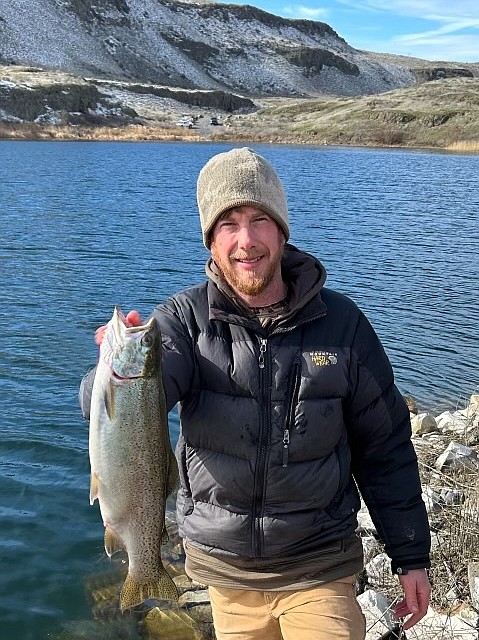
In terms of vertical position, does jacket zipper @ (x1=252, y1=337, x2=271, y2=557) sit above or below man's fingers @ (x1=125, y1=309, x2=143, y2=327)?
below

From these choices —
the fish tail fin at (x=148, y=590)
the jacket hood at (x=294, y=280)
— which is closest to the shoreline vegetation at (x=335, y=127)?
the jacket hood at (x=294, y=280)

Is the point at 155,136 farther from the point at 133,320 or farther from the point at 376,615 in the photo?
the point at 133,320

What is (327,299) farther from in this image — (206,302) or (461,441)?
(461,441)

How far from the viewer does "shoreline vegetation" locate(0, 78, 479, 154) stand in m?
87.9

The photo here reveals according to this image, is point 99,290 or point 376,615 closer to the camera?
point 376,615

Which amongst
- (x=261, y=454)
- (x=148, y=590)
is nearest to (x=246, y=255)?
(x=261, y=454)

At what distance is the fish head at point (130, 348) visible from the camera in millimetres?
3057

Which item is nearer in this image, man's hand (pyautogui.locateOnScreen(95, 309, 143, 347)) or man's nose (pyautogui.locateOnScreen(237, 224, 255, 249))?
man's hand (pyautogui.locateOnScreen(95, 309, 143, 347))

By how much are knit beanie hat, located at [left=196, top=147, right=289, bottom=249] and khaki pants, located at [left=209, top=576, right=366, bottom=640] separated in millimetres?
1831

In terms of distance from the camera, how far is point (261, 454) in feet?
11.2

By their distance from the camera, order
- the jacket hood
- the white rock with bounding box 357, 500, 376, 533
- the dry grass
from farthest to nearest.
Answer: the dry grass → the white rock with bounding box 357, 500, 376, 533 → the jacket hood

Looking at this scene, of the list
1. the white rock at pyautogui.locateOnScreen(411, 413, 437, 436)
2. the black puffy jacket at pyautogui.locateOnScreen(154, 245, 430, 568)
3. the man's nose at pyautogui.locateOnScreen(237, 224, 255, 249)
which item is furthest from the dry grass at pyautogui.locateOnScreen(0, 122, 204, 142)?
the black puffy jacket at pyautogui.locateOnScreen(154, 245, 430, 568)

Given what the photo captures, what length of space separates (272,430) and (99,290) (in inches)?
582

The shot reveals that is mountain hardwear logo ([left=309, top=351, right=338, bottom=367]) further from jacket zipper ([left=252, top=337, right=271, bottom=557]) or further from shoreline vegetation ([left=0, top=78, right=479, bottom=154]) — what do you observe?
shoreline vegetation ([left=0, top=78, right=479, bottom=154])
